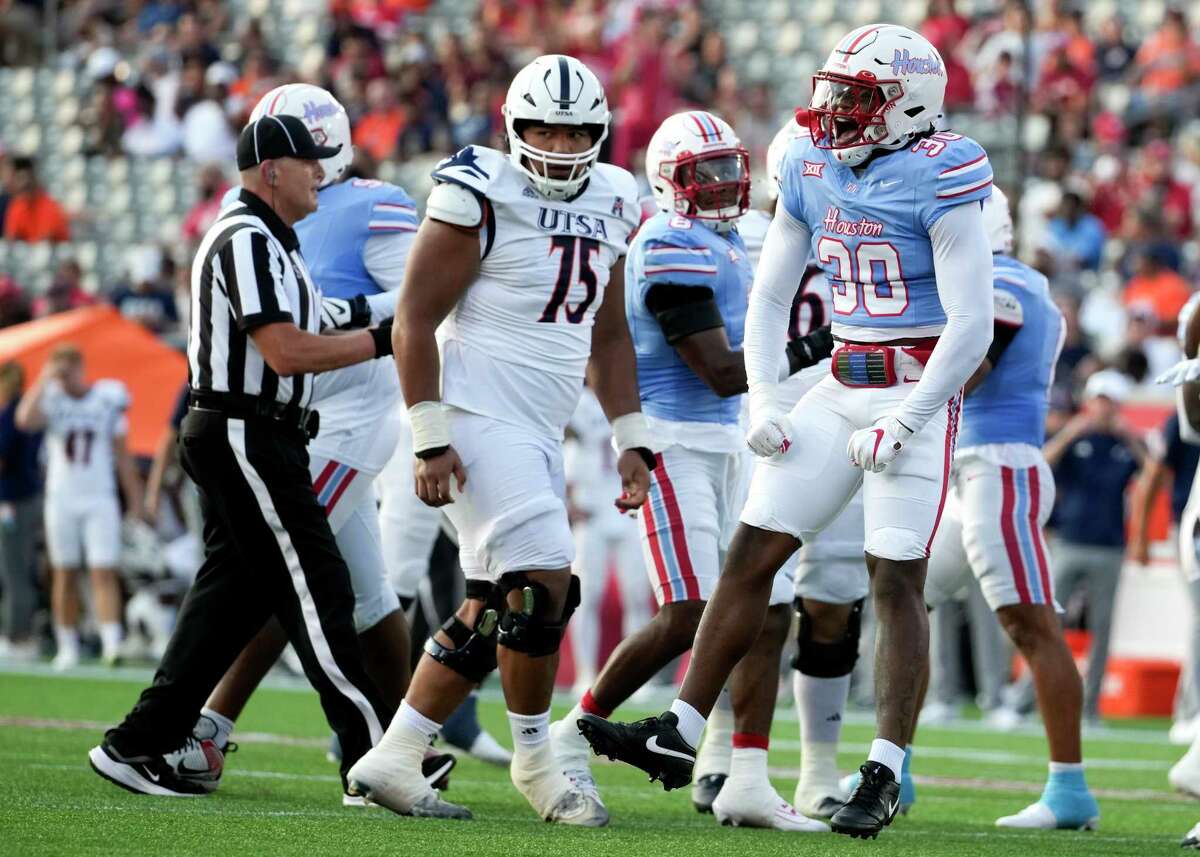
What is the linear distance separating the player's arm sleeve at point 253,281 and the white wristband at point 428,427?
536 mm

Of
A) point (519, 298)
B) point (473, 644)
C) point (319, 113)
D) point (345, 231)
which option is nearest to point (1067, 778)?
point (473, 644)

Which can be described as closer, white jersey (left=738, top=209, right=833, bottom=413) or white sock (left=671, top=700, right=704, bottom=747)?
white sock (left=671, top=700, right=704, bottom=747)

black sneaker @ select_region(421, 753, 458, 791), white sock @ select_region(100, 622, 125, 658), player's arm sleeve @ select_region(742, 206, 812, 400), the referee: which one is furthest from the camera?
white sock @ select_region(100, 622, 125, 658)

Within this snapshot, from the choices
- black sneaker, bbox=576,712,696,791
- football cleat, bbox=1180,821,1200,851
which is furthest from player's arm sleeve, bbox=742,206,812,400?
football cleat, bbox=1180,821,1200,851

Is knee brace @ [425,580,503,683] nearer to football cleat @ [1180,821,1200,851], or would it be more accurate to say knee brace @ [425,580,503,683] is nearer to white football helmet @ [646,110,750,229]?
white football helmet @ [646,110,750,229]

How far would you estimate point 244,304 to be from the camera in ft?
19.3

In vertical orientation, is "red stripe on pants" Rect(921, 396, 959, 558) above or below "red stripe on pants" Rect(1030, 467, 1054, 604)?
above

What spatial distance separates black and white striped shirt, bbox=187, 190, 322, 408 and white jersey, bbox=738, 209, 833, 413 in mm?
1635

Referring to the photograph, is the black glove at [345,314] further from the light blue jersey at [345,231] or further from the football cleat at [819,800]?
the football cleat at [819,800]

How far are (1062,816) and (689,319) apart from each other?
1.98 metres

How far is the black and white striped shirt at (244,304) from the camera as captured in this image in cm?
591

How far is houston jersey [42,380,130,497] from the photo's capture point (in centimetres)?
1313

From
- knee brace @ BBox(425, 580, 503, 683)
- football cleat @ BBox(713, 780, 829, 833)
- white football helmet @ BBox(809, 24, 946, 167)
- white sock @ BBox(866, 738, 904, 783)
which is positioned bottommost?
football cleat @ BBox(713, 780, 829, 833)

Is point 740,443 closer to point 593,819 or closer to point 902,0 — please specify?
point 593,819
